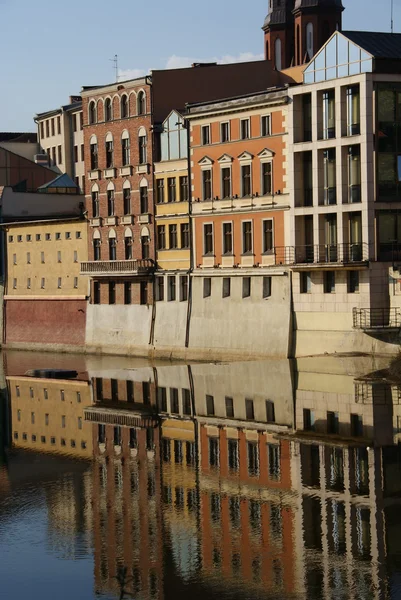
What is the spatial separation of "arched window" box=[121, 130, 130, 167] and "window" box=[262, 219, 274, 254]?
15622 mm

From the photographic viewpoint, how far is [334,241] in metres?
66.1

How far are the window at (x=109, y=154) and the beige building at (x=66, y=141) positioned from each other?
34100 mm

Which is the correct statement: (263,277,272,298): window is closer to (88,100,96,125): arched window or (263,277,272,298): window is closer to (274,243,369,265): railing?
(274,243,369,265): railing

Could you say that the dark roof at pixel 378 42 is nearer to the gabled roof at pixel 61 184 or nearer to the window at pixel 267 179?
the window at pixel 267 179

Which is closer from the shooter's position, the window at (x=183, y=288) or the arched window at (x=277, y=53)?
the window at (x=183, y=288)

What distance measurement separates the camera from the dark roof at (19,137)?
133750mm

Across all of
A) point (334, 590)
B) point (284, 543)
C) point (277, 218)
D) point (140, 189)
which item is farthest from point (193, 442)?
point (140, 189)

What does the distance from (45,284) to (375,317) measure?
113 ft

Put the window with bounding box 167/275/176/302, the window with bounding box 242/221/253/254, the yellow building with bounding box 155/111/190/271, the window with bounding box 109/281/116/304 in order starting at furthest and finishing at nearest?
the window with bounding box 109/281/116/304, the window with bounding box 167/275/176/302, the yellow building with bounding box 155/111/190/271, the window with bounding box 242/221/253/254

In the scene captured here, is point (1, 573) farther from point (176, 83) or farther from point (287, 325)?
point (176, 83)

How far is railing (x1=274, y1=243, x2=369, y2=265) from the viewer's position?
64125mm

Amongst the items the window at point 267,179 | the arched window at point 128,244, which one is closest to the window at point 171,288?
the arched window at point 128,244

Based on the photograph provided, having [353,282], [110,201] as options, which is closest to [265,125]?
[353,282]

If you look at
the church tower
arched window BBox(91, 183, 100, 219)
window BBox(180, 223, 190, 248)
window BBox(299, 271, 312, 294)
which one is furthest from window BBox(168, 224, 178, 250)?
the church tower
